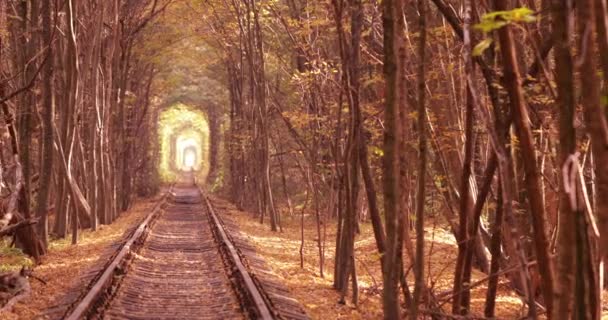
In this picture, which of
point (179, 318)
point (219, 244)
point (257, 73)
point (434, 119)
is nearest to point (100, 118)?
point (257, 73)

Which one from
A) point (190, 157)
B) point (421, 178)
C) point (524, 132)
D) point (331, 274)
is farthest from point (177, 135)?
point (524, 132)

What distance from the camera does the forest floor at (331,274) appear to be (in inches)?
387

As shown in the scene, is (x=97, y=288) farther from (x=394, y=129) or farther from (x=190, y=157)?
(x=190, y=157)

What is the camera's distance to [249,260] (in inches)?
524

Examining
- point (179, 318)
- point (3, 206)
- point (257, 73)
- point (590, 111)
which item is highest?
point (257, 73)

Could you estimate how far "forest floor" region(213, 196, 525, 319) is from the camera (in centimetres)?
982

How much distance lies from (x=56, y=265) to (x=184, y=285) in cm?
312

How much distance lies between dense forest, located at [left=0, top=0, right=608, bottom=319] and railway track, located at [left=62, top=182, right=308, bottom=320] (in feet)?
4.71

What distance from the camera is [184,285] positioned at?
36.3 feet

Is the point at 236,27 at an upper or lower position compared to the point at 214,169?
upper

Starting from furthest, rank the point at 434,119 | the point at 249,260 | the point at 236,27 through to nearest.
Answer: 1. the point at 236,27
2. the point at 249,260
3. the point at 434,119

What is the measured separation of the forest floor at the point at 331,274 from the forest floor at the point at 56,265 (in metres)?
3.42

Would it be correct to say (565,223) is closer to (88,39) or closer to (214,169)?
(88,39)

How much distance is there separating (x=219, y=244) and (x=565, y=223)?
11.7 m
